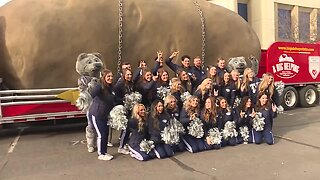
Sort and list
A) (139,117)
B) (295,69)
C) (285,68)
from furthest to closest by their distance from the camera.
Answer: (295,69)
(285,68)
(139,117)

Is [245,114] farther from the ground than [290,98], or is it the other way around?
[245,114]

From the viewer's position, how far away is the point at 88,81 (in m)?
5.89

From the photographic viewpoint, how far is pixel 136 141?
552 centimetres

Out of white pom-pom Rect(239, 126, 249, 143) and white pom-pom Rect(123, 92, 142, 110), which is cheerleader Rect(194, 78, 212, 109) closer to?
white pom-pom Rect(239, 126, 249, 143)

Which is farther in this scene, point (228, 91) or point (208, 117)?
point (228, 91)

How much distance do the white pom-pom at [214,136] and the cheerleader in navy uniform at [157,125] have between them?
0.75 m

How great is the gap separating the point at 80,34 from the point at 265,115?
3.60 metres

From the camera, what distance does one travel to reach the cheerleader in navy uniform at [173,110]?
5664 mm

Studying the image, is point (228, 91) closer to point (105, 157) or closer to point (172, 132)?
point (172, 132)

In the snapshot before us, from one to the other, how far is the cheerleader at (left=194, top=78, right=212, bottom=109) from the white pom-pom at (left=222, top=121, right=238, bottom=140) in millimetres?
528

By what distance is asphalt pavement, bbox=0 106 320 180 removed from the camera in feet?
15.4

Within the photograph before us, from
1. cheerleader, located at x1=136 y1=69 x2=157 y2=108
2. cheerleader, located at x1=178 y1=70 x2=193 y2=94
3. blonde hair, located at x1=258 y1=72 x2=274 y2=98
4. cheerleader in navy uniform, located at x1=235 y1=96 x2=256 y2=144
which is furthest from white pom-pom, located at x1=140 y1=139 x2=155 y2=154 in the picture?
blonde hair, located at x1=258 y1=72 x2=274 y2=98

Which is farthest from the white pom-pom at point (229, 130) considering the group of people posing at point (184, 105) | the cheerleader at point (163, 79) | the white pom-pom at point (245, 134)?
the cheerleader at point (163, 79)

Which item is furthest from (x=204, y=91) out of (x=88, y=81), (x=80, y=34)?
(x=80, y=34)
